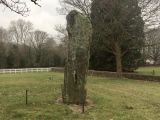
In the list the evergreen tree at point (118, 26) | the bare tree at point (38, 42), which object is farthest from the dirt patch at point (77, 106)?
the bare tree at point (38, 42)

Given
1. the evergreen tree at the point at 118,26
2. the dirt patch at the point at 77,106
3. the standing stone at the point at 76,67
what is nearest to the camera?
the dirt patch at the point at 77,106

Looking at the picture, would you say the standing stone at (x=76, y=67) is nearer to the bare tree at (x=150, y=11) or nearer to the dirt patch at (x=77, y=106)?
the dirt patch at (x=77, y=106)

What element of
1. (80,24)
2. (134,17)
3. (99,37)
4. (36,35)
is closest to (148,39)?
(134,17)

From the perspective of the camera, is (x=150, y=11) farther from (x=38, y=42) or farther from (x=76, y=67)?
(x=38, y=42)

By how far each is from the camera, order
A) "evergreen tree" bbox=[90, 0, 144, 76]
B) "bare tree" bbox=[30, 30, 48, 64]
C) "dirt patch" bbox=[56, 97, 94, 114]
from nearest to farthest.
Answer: "dirt patch" bbox=[56, 97, 94, 114], "evergreen tree" bbox=[90, 0, 144, 76], "bare tree" bbox=[30, 30, 48, 64]

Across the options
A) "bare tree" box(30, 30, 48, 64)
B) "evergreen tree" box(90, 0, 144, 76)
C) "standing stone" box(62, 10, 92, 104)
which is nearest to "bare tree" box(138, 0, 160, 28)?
"evergreen tree" box(90, 0, 144, 76)

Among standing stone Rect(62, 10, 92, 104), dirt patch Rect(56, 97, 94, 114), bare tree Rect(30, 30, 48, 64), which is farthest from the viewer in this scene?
bare tree Rect(30, 30, 48, 64)

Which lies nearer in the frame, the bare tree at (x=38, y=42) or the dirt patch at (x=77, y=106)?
the dirt patch at (x=77, y=106)

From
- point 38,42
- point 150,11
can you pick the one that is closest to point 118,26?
point 150,11

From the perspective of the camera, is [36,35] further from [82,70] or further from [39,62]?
[82,70]

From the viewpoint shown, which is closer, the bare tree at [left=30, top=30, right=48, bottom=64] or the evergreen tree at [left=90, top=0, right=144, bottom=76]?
the evergreen tree at [left=90, top=0, right=144, bottom=76]

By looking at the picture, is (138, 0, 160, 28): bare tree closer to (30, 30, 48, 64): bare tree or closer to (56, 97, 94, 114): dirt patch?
(56, 97, 94, 114): dirt patch

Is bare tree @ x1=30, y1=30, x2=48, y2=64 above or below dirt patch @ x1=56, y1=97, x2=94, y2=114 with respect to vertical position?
above

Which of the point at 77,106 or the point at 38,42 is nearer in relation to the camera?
the point at 77,106
